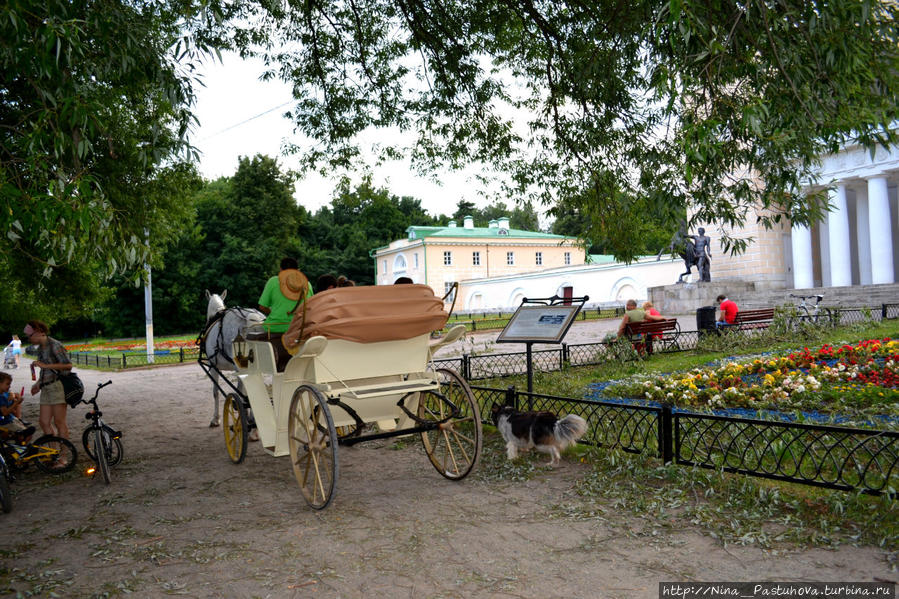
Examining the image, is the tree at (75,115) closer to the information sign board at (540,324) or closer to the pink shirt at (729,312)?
the information sign board at (540,324)

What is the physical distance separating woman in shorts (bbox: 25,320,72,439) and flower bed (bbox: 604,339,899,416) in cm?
738

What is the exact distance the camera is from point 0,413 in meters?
7.57

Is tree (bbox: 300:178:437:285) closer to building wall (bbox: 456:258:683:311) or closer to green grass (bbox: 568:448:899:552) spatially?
building wall (bbox: 456:258:683:311)

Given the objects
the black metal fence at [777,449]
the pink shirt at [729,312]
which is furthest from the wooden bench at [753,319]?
the black metal fence at [777,449]

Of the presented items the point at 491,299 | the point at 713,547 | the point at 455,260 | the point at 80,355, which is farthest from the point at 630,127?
the point at 455,260

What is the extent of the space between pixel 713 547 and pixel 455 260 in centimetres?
5817

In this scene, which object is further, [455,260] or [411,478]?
[455,260]

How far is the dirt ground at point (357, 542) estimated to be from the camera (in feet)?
13.1

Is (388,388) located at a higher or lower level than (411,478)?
higher

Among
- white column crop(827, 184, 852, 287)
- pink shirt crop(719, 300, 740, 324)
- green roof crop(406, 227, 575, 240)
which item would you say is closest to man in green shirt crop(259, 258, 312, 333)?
pink shirt crop(719, 300, 740, 324)

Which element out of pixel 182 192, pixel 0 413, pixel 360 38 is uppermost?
pixel 360 38

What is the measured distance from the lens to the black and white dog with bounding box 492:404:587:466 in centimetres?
626

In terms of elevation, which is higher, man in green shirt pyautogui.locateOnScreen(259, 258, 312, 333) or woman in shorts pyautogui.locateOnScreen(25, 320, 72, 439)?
man in green shirt pyautogui.locateOnScreen(259, 258, 312, 333)

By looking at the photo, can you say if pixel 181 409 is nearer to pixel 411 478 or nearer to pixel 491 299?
pixel 411 478
